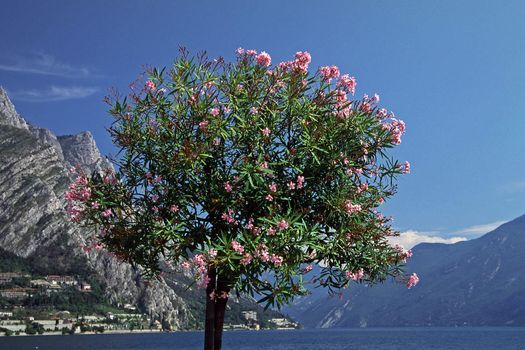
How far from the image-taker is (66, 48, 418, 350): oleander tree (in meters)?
14.5

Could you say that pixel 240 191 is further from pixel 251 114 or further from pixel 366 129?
pixel 366 129

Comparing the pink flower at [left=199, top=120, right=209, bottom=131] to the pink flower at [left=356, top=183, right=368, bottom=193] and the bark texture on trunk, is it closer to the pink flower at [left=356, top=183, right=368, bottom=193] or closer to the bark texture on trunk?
the bark texture on trunk

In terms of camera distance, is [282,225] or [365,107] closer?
[282,225]

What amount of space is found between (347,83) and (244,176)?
13.0ft

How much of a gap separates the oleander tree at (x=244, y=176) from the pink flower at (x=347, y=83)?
0.09 feet

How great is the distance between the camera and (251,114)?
1494 cm

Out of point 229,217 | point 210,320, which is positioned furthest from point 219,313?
point 229,217

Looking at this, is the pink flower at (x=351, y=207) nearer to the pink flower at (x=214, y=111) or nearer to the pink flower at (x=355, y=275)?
the pink flower at (x=355, y=275)

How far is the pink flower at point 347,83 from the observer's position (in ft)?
52.5

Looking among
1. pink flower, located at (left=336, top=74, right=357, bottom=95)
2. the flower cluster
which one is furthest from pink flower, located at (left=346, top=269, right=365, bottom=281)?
pink flower, located at (left=336, top=74, right=357, bottom=95)

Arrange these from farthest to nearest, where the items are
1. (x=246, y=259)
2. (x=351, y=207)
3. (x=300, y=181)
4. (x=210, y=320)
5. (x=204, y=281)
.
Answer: (x=210, y=320), (x=351, y=207), (x=300, y=181), (x=204, y=281), (x=246, y=259)

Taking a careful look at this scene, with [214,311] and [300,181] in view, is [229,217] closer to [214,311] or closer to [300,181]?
[300,181]

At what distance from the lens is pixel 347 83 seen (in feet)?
52.5

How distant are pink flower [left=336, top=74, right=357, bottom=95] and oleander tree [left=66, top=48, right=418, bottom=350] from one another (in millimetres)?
26
